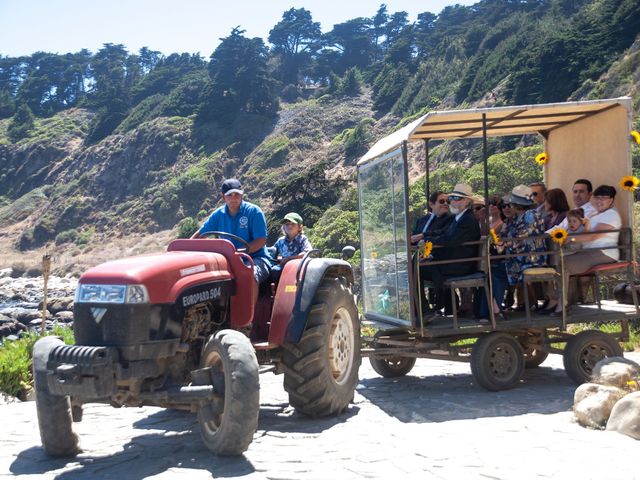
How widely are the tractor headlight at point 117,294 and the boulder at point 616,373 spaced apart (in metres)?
4.09

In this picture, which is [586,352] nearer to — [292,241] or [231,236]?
[292,241]

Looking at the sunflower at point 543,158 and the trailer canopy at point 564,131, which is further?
the sunflower at point 543,158

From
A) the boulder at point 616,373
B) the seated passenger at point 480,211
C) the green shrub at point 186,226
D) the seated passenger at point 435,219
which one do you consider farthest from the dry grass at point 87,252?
the boulder at point 616,373

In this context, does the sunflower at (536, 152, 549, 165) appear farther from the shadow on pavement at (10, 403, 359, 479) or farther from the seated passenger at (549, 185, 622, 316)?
the shadow on pavement at (10, 403, 359, 479)

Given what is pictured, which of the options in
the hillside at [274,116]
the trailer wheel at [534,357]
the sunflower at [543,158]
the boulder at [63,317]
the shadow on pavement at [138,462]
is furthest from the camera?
the hillside at [274,116]

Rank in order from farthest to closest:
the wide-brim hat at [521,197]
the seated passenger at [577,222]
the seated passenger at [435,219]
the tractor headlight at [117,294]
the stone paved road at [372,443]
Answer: the wide-brim hat at [521,197]
the seated passenger at [435,219]
the seated passenger at [577,222]
the tractor headlight at [117,294]
the stone paved road at [372,443]

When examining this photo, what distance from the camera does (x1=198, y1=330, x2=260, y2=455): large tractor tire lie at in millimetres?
5973

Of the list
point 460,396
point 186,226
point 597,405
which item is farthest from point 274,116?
point 597,405

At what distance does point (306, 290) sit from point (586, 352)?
130 inches

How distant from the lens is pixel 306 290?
24.6ft

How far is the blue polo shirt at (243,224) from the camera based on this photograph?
789 centimetres

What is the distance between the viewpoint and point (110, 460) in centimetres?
638

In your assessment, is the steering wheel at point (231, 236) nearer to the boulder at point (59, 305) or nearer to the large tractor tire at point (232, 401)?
the large tractor tire at point (232, 401)

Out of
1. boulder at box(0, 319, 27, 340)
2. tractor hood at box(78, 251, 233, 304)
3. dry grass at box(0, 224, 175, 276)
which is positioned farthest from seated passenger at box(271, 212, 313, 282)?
dry grass at box(0, 224, 175, 276)
